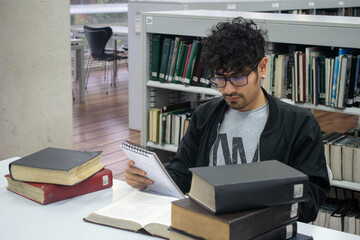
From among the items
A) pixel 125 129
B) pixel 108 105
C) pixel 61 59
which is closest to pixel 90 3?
pixel 108 105

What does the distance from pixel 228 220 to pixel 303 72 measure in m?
1.93

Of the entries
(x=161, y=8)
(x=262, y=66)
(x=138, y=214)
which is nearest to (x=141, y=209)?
(x=138, y=214)

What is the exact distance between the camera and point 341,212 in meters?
2.99

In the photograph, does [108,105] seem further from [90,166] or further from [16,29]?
[90,166]

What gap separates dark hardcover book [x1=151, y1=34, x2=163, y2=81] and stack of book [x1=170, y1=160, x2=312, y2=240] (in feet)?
7.30

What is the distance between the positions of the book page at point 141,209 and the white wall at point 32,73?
220 centimetres

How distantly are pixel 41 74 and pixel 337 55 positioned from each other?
2.08 meters

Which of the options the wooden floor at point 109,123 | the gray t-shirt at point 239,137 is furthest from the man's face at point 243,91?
the wooden floor at point 109,123

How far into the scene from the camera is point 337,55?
10.1 feet

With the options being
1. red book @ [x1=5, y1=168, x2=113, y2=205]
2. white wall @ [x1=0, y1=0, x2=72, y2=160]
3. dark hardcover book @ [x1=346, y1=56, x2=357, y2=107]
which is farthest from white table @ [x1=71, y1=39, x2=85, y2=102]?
red book @ [x1=5, y1=168, x2=113, y2=205]

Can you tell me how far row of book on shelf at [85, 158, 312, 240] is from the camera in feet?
3.87

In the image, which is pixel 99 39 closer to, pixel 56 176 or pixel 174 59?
pixel 174 59

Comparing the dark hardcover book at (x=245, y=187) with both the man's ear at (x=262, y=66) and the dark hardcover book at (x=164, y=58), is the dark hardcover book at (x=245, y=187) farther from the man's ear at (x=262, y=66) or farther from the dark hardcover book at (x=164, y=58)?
the dark hardcover book at (x=164, y=58)

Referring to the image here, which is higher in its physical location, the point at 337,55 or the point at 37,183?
the point at 337,55
